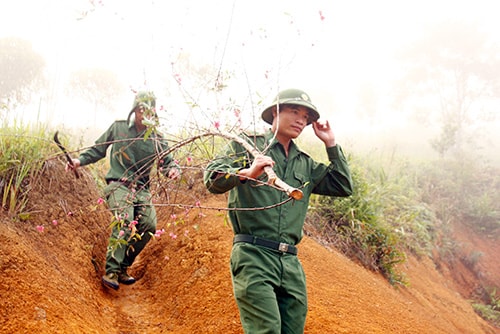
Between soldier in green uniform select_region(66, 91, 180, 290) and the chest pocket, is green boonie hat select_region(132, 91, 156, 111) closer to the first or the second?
soldier in green uniform select_region(66, 91, 180, 290)

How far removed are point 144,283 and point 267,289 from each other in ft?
8.35

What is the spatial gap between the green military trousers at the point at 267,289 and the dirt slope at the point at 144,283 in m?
0.47

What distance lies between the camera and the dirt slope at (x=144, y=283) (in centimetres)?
269

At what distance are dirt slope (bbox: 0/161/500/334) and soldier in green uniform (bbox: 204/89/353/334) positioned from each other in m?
0.39

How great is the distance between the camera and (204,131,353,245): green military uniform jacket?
2238 mm

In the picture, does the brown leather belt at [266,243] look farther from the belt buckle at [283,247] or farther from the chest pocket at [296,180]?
the chest pocket at [296,180]

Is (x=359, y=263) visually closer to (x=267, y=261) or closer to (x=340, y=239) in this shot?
(x=340, y=239)

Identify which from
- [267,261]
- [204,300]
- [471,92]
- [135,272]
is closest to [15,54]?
[135,272]

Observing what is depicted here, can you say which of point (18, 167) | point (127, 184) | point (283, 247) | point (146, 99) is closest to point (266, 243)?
point (283, 247)

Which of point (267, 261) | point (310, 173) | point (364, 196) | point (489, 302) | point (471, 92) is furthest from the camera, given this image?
point (471, 92)

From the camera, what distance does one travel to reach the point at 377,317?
3.68 meters

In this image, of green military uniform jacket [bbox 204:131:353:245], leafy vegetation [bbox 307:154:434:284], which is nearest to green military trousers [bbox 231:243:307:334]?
green military uniform jacket [bbox 204:131:353:245]

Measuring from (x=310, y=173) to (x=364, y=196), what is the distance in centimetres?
402

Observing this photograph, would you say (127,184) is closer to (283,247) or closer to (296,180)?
(296,180)
